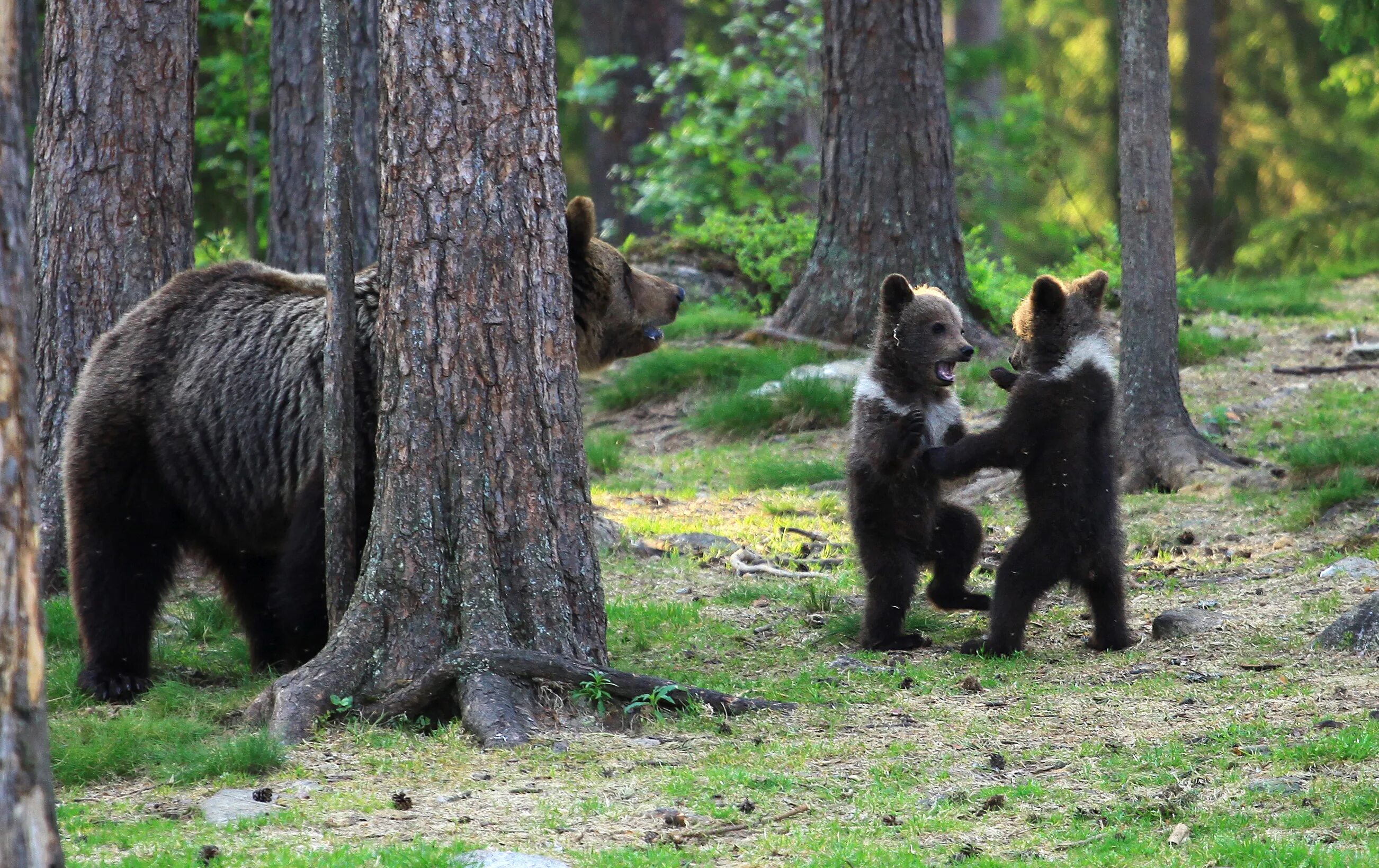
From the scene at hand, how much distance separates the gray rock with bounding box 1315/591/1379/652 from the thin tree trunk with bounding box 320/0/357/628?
3.90 meters

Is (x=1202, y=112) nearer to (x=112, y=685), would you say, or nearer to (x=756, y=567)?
(x=756, y=567)

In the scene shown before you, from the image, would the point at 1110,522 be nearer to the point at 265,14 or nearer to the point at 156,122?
the point at 156,122

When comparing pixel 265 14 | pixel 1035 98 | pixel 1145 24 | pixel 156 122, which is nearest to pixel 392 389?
pixel 156 122

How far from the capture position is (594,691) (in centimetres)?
506

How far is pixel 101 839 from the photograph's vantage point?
3998 mm

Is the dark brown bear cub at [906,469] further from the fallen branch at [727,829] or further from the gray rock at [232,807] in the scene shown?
the gray rock at [232,807]

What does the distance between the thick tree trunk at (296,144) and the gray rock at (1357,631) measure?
6838 millimetres

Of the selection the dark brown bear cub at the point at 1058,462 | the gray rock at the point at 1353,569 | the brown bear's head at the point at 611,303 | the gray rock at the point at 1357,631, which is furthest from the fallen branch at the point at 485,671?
the gray rock at the point at 1353,569

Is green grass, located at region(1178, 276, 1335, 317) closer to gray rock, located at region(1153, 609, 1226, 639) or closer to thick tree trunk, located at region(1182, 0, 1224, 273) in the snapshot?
thick tree trunk, located at region(1182, 0, 1224, 273)

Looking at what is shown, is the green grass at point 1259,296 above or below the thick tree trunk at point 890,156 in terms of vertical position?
below

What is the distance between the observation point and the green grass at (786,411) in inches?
421

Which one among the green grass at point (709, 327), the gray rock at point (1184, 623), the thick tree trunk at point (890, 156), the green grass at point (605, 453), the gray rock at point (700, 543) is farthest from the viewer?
the green grass at point (709, 327)

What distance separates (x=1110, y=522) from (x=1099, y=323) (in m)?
0.93

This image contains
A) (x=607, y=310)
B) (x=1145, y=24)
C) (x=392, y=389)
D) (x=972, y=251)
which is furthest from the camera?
(x=972, y=251)
